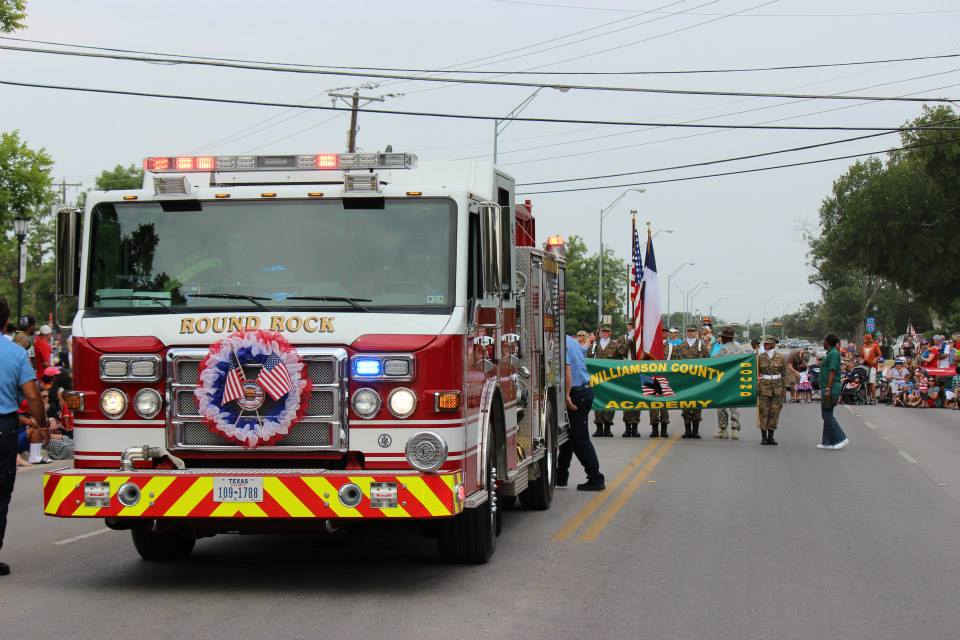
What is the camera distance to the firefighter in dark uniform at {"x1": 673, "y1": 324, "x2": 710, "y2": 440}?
926 inches

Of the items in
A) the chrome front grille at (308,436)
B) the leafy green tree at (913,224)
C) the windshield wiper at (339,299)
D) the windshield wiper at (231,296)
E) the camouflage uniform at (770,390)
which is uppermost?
the leafy green tree at (913,224)

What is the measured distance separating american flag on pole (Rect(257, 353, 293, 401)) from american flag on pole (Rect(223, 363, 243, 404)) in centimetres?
13

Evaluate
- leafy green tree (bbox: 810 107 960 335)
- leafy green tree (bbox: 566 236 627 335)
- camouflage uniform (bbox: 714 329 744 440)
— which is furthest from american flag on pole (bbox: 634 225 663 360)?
leafy green tree (bbox: 566 236 627 335)

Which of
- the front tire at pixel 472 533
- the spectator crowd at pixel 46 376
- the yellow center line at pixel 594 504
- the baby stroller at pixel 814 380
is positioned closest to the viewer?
the front tire at pixel 472 533

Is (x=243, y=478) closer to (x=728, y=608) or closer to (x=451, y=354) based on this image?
(x=451, y=354)

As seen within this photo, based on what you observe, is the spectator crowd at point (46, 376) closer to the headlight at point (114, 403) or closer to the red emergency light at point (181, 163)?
the red emergency light at point (181, 163)

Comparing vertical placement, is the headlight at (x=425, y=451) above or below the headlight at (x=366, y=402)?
below

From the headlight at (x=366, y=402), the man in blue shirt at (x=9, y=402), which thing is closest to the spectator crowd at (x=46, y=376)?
the man in blue shirt at (x=9, y=402)

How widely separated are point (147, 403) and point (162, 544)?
1.84 metres

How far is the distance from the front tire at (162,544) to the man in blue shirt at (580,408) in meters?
5.16

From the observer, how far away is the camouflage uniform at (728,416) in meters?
23.8

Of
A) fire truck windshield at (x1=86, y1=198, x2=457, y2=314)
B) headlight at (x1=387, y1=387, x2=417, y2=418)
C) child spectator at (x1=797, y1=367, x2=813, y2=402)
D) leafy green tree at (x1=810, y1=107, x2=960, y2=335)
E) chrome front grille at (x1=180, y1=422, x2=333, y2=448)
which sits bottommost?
child spectator at (x1=797, y1=367, x2=813, y2=402)

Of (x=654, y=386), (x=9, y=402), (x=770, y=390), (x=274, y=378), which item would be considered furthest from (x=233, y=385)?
(x=654, y=386)

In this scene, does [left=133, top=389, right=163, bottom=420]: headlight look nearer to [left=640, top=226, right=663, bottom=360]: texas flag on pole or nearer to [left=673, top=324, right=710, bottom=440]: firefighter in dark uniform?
[left=673, top=324, right=710, bottom=440]: firefighter in dark uniform
